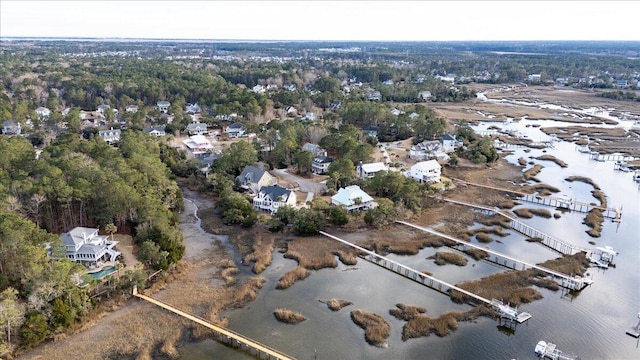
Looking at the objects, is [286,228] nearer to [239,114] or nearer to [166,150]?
[166,150]

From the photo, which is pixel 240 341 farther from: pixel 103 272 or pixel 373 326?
pixel 103 272

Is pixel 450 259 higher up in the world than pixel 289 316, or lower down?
higher up

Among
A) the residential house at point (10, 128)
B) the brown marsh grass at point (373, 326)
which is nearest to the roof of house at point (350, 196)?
the brown marsh grass at point (373, 326)

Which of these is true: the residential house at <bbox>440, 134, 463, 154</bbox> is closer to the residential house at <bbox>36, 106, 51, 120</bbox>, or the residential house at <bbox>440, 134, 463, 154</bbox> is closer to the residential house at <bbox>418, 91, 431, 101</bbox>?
the residential house at <bbox>418, 91, 431, 101</bbox>

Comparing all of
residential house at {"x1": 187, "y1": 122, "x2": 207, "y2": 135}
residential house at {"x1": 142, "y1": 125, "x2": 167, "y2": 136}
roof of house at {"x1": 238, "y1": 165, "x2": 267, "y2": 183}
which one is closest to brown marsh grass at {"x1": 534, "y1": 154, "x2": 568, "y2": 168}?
roof of house at {"x1": 238, "y1": 165, "x2": 267, "y2": 183}

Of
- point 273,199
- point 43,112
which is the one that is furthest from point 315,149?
point 43,112
